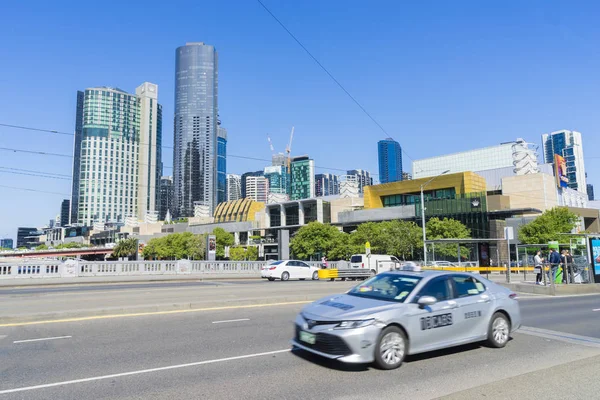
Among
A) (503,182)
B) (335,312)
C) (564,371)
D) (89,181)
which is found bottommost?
(564,371)

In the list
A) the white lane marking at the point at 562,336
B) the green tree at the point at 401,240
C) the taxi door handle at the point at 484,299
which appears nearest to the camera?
the taxi door handle at the point at 484,299

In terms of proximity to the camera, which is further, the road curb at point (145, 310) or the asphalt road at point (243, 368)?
the road curb at point (145, 310)

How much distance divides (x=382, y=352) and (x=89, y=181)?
696 feet

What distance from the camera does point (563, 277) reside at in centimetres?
2259

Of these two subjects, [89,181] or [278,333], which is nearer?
[278,333]

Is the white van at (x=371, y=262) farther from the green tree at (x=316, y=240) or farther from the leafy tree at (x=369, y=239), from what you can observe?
the green tree at (x=316, y=240)

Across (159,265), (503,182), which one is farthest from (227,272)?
(503,182)

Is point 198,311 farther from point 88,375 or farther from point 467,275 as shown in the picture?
point 467,275

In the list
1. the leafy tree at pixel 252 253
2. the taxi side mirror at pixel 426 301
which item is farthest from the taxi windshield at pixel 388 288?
the leafy tree at pixel 252 253

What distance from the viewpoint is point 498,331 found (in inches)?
324

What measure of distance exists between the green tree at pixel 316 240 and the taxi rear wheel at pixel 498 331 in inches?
2772

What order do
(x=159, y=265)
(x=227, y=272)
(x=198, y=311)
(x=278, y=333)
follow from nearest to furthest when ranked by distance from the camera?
(x=278, y=333), (x=198, y=311), (x=159, y=265), (x=227, y=272)

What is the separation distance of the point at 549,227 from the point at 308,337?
63076 mm

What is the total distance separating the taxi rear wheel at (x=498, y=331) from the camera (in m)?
8.12
